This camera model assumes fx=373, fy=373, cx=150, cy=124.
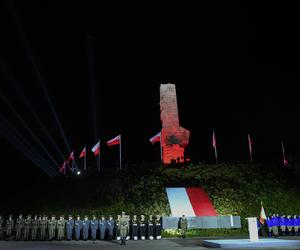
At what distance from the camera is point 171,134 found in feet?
120

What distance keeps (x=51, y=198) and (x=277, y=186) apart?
17.2 m

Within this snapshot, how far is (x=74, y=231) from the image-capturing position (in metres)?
22.4

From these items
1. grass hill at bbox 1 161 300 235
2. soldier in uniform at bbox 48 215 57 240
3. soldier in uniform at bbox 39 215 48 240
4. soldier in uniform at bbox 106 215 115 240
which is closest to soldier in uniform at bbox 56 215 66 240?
soldier in uniform at bbox 48 215 57 240

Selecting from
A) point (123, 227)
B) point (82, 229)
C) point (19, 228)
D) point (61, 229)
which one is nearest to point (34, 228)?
point (19, 228)

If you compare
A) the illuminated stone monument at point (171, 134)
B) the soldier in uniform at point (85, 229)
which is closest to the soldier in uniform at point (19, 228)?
the soldier in uniform at point (85, 229)

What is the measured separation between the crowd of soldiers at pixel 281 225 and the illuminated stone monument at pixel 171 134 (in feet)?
43.4

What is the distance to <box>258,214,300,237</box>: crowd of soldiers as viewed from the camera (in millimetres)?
22641

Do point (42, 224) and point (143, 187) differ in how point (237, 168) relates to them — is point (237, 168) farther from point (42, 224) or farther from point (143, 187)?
point (42, 224)

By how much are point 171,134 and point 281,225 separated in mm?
15825

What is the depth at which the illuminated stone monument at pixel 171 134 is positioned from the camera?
1428 inches

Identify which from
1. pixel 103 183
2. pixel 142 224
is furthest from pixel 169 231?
pixel 103 183

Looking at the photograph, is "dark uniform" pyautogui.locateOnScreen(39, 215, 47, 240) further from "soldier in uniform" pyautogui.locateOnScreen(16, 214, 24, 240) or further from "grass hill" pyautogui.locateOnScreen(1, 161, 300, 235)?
"grass hill" pyautogui.locateOnScreen(1, 161, 300, 235)

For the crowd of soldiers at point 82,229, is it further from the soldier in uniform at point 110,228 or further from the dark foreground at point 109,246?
the dark foreground at point 109,246

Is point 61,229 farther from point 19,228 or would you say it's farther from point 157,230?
point 157,230
